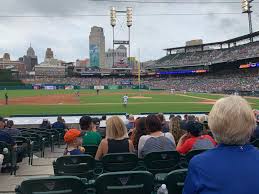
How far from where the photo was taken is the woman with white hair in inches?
101

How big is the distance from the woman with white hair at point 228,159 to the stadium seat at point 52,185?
182 centimetres

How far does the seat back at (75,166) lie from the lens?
587 cm

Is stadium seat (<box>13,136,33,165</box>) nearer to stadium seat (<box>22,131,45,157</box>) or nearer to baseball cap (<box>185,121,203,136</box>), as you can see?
stadium seat (<box>22,131,45,157</box>)

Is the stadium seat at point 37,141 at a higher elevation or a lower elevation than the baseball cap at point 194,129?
lower

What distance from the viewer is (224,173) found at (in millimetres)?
2572

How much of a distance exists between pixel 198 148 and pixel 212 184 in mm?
3894

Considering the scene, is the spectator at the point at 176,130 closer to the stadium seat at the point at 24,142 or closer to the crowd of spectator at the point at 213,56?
the stadium seat at the point at 24,142

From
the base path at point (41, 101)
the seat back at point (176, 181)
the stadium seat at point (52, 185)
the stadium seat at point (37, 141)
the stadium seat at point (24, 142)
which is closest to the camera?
the stadium seat at point (52, 185)

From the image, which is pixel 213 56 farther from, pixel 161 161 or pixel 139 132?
pixel 161 161

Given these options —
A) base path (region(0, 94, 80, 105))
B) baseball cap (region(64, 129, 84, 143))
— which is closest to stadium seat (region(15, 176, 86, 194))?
baseball cap (region(64, 129, 84, 143))

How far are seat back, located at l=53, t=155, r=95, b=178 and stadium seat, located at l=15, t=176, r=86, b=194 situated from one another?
5.41 feet

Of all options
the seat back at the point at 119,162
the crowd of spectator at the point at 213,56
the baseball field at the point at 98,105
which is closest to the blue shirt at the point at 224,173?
the seat back at the point at 119,162

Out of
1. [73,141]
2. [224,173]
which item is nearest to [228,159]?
[224,173]

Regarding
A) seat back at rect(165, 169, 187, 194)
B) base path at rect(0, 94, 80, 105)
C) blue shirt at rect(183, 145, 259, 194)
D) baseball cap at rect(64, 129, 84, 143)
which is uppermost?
blue shirt at rect(183, 145, 259, 194)
